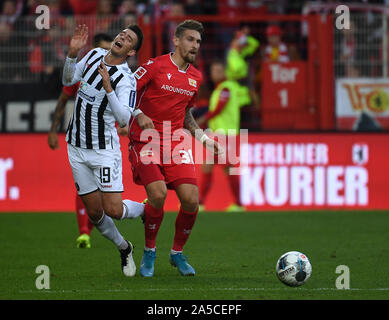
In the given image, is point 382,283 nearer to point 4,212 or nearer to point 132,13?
point 4,212

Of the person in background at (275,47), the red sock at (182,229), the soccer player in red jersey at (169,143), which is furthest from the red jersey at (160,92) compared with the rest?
the person in background at (275,47)

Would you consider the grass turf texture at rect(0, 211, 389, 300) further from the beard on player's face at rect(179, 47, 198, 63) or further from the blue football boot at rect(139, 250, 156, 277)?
the beard on player's face at rect(179, 47, 198, 63)

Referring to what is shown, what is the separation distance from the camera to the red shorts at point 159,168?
7.98 metres

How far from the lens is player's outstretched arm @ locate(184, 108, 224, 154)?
8.04 m

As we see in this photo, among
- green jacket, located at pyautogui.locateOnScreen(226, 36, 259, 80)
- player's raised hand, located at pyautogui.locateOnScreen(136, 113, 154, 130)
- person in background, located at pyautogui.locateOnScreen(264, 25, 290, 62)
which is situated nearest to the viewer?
player's raised hand, located at pyautogui.locateOnScreen(136, 113, 154, 130)

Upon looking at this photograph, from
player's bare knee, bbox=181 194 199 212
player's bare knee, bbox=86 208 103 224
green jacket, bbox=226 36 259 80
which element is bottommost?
player's bare knee, bbox=86 208 103 224

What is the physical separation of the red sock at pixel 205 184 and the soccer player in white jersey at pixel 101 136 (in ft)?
20.4

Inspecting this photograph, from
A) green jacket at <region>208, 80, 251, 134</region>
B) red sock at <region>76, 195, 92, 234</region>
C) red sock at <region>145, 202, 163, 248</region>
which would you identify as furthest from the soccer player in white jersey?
green jacket at <region>208, 80, 251, 134</region>

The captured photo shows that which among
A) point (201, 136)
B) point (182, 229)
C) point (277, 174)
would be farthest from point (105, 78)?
point (277, 174)

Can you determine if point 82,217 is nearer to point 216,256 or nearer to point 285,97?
point 216,256

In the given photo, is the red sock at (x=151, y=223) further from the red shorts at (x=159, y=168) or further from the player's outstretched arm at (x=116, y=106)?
the player's outstretched arm at (x=116, y=106)

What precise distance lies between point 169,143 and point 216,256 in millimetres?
1756

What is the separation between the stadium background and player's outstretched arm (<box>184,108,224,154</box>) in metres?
5.84

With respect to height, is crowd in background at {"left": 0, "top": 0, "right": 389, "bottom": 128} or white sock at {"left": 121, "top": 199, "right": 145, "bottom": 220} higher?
crowd in background at {"left": 0, "top": 0, "right": 389, "bottom": 128}
